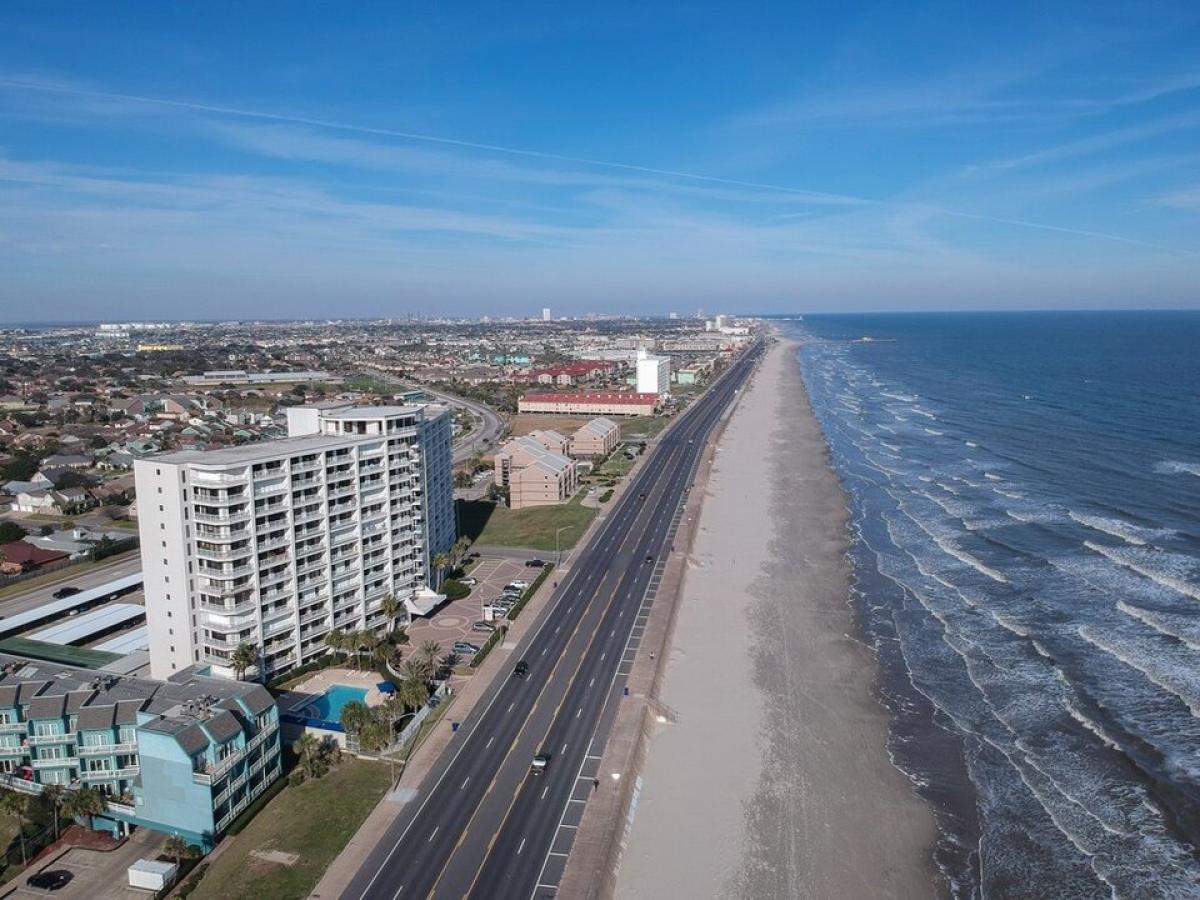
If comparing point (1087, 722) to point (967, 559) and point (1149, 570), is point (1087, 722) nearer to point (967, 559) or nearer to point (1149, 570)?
point (1149, 570)

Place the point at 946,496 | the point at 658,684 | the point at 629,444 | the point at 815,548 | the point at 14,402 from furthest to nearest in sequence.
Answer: the point at 14,402, the point at 629,444, the point at 946,496, the point at 815,548, the point at 658,684

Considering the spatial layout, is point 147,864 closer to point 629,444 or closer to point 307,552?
point 307,552

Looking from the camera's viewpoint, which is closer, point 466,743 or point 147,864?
point 147,864

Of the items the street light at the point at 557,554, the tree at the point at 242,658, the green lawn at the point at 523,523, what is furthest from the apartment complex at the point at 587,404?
the tree at the point at 242,658

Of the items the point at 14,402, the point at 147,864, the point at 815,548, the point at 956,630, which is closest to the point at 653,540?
the point at 815,548

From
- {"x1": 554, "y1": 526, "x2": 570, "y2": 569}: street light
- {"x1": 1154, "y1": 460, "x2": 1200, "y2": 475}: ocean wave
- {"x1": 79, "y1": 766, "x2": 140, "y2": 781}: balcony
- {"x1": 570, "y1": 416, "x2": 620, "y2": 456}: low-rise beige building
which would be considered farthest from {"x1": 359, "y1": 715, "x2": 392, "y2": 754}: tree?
{"x1": 1154, "y1": 460, "x2": 1200, "y2": 475}: ocean wave

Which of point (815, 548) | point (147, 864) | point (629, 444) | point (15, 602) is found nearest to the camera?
point (147, 864)

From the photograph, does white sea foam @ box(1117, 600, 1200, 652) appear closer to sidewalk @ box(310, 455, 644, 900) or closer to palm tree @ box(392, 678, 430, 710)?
sidewalk @ box(310, 455, 644, 900)

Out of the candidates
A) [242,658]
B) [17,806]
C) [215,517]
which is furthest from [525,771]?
[215,517]
